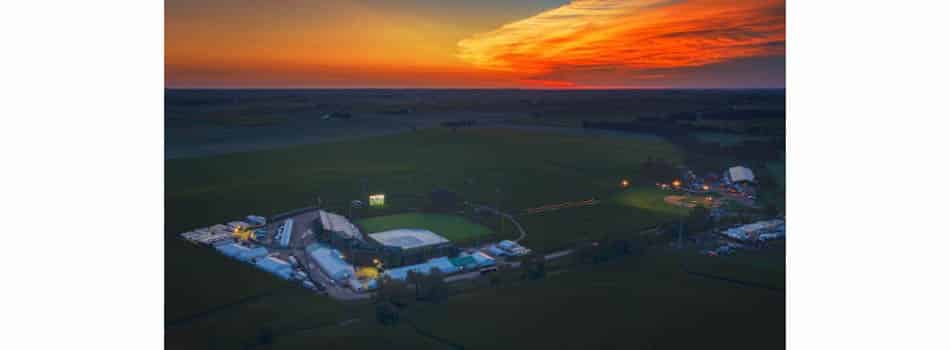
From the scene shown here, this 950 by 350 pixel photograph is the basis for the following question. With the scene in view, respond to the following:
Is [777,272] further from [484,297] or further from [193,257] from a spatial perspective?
[193,257]

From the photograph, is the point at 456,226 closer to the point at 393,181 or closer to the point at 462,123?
the point at 393,181

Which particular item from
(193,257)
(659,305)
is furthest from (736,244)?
(193,257)

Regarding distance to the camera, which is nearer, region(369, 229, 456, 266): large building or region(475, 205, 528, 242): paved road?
region(369, 229, 456, 266): large building

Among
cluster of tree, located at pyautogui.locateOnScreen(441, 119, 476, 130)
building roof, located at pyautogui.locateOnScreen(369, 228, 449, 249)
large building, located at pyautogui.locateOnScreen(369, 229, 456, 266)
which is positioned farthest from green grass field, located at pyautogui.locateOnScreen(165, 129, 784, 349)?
large building, located at pyautogui.locateOnScreen(369, 229, 456, 266)

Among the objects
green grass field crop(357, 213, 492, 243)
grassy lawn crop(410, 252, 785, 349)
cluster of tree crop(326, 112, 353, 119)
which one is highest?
cluster of tree crop(326, 112, 353, 119)

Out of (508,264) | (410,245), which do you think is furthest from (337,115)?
(508,264)

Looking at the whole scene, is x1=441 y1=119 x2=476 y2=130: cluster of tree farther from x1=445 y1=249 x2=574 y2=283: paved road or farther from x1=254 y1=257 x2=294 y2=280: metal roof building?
x1=254 y1=257 x2=294 y2=280: metal roof building
